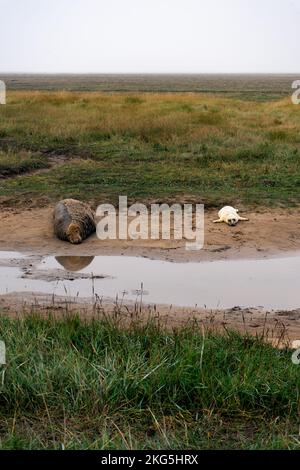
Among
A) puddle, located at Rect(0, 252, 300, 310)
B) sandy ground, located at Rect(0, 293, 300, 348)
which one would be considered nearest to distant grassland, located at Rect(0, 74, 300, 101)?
puddle, located at Rect(0, 252, 300, 310)

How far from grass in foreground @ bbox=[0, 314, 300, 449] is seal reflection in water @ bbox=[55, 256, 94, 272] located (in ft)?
10.9

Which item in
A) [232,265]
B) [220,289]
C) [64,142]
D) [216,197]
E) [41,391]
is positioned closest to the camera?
[41,391]

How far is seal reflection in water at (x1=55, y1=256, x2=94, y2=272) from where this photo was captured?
8.62 metres

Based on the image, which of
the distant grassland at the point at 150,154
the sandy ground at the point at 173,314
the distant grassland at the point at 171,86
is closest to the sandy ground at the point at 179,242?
the distant grassland at the point at 150,154

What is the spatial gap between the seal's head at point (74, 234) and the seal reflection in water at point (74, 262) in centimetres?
50

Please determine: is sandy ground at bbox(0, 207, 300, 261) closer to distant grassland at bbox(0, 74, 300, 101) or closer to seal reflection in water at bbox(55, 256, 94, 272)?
seal reflection in water at bbox(55, 256, 94, 272)

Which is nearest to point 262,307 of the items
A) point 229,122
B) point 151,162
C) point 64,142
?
point 151,162

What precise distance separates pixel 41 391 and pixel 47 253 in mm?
4831

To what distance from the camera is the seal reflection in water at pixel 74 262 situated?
8.62 metres

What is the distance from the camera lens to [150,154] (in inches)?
602

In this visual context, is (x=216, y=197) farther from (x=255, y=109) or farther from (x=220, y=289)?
(x=255, y=109)

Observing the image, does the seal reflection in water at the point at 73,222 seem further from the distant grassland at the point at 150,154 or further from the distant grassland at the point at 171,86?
the distant grassland at the point at 171,86

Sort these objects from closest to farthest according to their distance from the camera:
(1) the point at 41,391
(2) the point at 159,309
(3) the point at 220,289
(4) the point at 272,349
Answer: (1) the point at 41,391 → (4) the point at 272,349 → (2) the point at 159,309 → (3) the point at 220,289

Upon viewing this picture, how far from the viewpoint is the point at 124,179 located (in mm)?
12758
